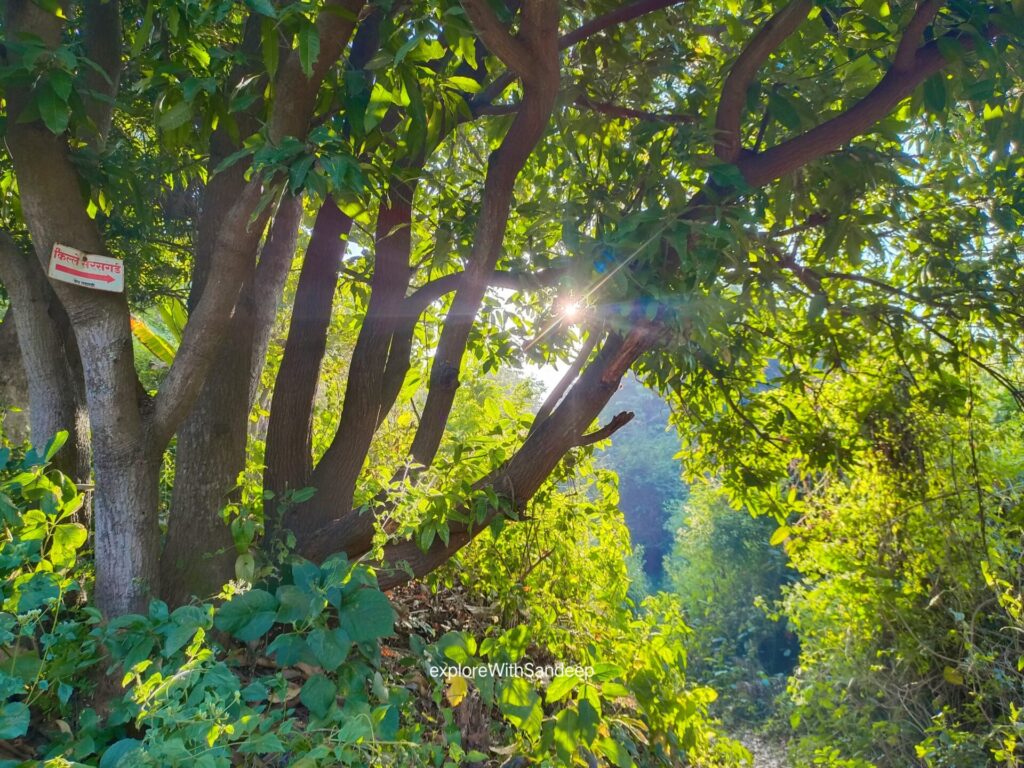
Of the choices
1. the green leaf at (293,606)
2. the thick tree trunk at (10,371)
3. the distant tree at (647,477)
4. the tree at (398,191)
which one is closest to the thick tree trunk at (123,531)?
the tree at (398,191)

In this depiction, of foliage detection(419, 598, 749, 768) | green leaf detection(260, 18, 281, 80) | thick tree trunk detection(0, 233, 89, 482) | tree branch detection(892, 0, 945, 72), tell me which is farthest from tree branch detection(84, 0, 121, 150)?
tree branch detection(892, 0, 945, 72)

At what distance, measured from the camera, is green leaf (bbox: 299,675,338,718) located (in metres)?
1.40

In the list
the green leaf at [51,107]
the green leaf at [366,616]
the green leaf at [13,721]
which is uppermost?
the green leaf at [51,107]

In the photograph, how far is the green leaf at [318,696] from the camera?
140 cm

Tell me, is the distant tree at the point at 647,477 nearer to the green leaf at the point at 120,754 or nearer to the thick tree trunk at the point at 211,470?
the thick tree trunk at the point at 211,470

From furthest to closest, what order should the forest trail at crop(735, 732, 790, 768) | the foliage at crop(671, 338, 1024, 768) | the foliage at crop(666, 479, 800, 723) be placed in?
the foliage at crop(666, 479, 800, 723) → the forest trail at crop(735, 732, 790, 768) → the foliage at crop(671, 338, 1024, 768)

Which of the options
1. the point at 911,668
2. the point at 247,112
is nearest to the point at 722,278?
the point at 247,112

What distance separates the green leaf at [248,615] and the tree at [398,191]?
0.44 m

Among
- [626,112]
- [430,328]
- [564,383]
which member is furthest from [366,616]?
[430,328]

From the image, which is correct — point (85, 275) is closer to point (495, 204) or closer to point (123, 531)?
point (123, 531)

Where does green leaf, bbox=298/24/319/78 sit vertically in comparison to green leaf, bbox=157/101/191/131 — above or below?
above

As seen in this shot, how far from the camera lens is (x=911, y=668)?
500 cm

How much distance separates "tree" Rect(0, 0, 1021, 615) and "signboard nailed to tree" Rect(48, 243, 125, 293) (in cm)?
5

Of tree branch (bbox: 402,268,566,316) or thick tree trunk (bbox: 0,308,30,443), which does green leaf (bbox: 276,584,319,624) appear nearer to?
tree branch (bbox: 402,268,566,316)
